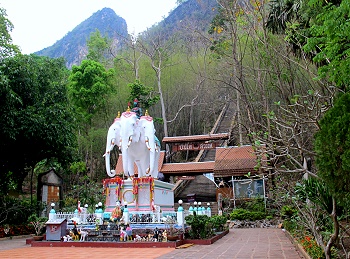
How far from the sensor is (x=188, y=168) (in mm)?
20047

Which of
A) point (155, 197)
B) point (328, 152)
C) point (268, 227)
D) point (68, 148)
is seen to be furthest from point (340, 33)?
point (68, 148)

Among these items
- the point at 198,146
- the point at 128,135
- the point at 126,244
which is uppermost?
the point at 198,146

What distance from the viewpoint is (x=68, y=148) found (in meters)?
16.4

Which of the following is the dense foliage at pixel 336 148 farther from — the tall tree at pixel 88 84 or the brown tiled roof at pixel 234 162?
the tall tree at pixel 88 84

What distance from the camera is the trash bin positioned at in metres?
10.1

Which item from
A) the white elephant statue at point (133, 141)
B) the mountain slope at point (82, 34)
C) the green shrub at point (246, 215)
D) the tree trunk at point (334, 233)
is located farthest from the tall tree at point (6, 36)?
the mountain slope at point (82, 34)

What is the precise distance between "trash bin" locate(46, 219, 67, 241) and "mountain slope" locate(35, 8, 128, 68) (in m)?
72.4

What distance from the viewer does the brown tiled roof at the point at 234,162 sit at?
18.3 metres

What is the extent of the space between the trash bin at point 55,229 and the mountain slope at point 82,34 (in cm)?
7235

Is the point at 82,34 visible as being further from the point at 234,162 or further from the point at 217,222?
the point at 217,222

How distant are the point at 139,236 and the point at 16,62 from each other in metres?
8.60

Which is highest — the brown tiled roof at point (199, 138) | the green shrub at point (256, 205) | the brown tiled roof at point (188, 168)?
the brown tiled roof at point (199, 138)

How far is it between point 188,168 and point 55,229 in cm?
1065

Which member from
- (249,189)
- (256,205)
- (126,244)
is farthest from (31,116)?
(249,189)
